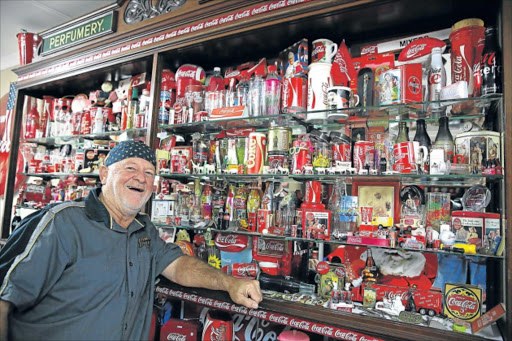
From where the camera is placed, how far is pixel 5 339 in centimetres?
143

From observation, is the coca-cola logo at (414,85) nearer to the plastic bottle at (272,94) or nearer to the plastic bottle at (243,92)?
the plastic bottle at (272,94)

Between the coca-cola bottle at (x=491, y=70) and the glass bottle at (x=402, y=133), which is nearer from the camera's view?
the coca-cola bottle at (x=491, y=70)

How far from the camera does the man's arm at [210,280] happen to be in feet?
5.69

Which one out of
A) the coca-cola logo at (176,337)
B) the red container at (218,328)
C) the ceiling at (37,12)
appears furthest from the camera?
the ceiling at (37,12)

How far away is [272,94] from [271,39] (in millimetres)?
402

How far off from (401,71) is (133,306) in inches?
78.7

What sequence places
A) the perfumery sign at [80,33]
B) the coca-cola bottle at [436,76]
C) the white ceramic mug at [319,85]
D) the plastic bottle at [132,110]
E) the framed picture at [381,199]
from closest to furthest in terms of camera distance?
1. the coca-cola bottle at [436,76]
2. the framed picture at [381,199]
3. the white ceramic mug at [319,85]
4. the perfumery sign at [80,33]
5. the plastic bottle at [132,110]

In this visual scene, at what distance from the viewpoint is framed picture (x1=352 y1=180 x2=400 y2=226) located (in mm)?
1927

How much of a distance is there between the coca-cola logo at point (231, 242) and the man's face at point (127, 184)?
2.27 ft

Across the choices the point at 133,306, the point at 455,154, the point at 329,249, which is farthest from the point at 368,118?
the point at 133,306

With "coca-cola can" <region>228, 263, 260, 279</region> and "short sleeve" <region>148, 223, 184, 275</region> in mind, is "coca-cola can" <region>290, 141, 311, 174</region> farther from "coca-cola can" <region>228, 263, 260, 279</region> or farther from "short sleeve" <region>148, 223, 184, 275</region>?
"short sleeve" <region>148, 223, 184, 275</region>

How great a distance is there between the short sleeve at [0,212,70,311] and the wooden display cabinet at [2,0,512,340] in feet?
2.63

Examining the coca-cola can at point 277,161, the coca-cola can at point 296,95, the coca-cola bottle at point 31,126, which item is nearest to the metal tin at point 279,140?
the coca-cola can at point 277,161

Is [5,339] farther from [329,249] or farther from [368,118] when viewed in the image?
[368,118]
